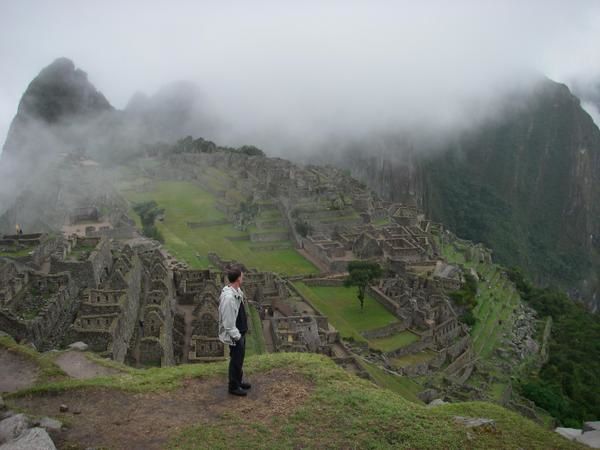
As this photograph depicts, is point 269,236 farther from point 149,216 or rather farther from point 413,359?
point 413,359

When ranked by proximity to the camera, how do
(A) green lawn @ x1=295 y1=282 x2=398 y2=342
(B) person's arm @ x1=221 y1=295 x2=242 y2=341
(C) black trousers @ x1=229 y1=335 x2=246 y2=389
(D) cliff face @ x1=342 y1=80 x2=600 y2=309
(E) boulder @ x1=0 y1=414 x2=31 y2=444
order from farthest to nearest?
(D) cliff face @ x1=342 y1=80 x2=600 y2=309
(A) green lawn @ x1=295 y1=282 x2=398 y2=342
(C) black trousers @ x1=229 y1=335 x2=246 y2=389
(B) person's arm @ x1=221 y1=295 x2=242 y2=341
(E) boulder @ x1=0 y1=414 x2=31 y2=444

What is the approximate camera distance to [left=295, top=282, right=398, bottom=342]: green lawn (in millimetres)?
30177

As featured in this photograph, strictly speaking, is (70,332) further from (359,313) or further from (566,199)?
(566,199)

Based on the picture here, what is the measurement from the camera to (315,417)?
9.05 m

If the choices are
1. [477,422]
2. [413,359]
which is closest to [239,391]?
[477,422]

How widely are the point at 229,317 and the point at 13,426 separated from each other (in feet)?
10.3

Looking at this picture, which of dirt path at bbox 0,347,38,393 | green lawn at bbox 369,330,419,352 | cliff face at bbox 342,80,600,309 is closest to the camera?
dirt path at bbox 0,347,38,393

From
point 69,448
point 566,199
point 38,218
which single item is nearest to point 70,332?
point 69,448

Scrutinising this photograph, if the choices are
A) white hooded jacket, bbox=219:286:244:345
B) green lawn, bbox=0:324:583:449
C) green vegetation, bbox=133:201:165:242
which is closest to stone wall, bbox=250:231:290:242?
green vegetation, bbox=133:201:165:242

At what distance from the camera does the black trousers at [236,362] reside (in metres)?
9.10

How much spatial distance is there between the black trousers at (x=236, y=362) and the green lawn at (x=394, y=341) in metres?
19.9

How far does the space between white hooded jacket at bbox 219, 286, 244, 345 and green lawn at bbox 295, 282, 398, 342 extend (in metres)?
20.0

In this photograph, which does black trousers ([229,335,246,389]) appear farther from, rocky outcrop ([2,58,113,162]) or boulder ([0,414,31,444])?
rocky outcrop ([2,58,113,162])

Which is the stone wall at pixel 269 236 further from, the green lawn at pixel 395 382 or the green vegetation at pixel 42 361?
the green vegetation at pixel 42 361
